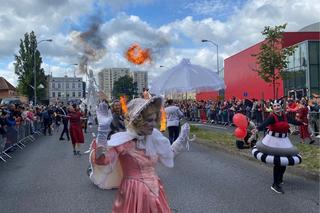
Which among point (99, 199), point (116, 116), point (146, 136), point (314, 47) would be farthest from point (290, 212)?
point (314, 47)

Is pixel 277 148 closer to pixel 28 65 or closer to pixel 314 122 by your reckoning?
pixel 314 122

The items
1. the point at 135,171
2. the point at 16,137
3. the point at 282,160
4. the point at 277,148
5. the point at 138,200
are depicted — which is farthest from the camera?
the point at 16,137

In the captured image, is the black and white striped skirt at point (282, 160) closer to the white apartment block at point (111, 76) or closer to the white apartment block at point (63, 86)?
the white apartment block at point (111, 76)

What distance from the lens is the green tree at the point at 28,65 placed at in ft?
238

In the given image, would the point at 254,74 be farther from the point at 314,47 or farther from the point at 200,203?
the point at 200,203

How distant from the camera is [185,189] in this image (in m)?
8.61

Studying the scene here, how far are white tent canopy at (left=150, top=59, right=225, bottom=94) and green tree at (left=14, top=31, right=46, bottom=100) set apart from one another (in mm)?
66649

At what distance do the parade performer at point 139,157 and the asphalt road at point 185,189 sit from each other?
3.03m

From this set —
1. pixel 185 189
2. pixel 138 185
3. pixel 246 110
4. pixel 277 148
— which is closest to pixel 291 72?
pixel 246 110

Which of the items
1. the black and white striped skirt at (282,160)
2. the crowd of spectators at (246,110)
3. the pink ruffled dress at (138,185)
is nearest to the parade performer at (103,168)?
the pink ruffled dress at (138,185)

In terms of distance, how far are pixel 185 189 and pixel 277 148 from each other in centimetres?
183

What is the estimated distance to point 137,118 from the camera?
4109 millimetres

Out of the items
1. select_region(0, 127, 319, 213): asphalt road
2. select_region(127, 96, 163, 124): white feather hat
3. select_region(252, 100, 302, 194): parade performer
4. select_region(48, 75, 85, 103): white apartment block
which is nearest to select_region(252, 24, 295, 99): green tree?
select_region(0, 127, 319, 213): asphalt road

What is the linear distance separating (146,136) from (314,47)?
3442 cm
